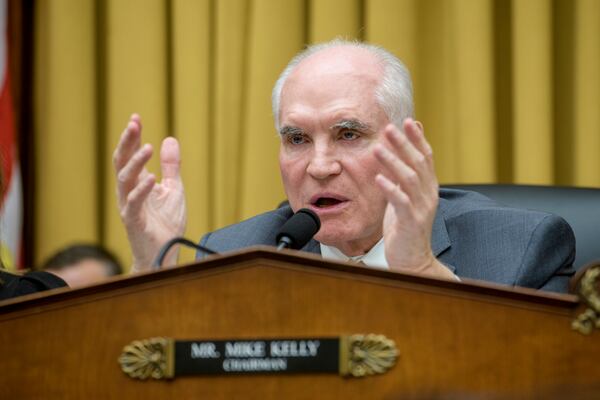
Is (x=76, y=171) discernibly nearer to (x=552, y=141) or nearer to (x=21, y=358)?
(x=552, y=141)

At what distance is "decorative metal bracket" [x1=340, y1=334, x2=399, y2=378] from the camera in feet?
3.72

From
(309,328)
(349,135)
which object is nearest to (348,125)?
(349,135)

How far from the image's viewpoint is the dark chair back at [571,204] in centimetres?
220

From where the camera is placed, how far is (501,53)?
3.27 m

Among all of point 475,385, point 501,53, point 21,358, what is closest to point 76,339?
point 21,358

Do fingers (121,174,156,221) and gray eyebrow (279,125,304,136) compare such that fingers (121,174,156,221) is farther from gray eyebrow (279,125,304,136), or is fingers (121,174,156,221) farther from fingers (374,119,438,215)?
gray eyebrow (279,125,304,136)

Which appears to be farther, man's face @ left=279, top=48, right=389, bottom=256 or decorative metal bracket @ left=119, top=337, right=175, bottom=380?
man's face @ left=279, top=48, right=389, bottom=256

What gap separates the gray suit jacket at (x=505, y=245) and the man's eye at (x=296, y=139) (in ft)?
0.82

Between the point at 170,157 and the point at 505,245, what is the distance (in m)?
0.71

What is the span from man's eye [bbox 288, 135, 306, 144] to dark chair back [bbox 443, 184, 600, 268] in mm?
515

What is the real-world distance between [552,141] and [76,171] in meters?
1.58

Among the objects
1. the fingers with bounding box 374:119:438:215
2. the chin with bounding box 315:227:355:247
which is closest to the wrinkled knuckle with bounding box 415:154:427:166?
the fingers with bounding box 374:119:438:215

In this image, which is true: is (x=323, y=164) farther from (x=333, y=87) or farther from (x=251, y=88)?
(x=251, y=88)

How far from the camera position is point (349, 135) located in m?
2.18
